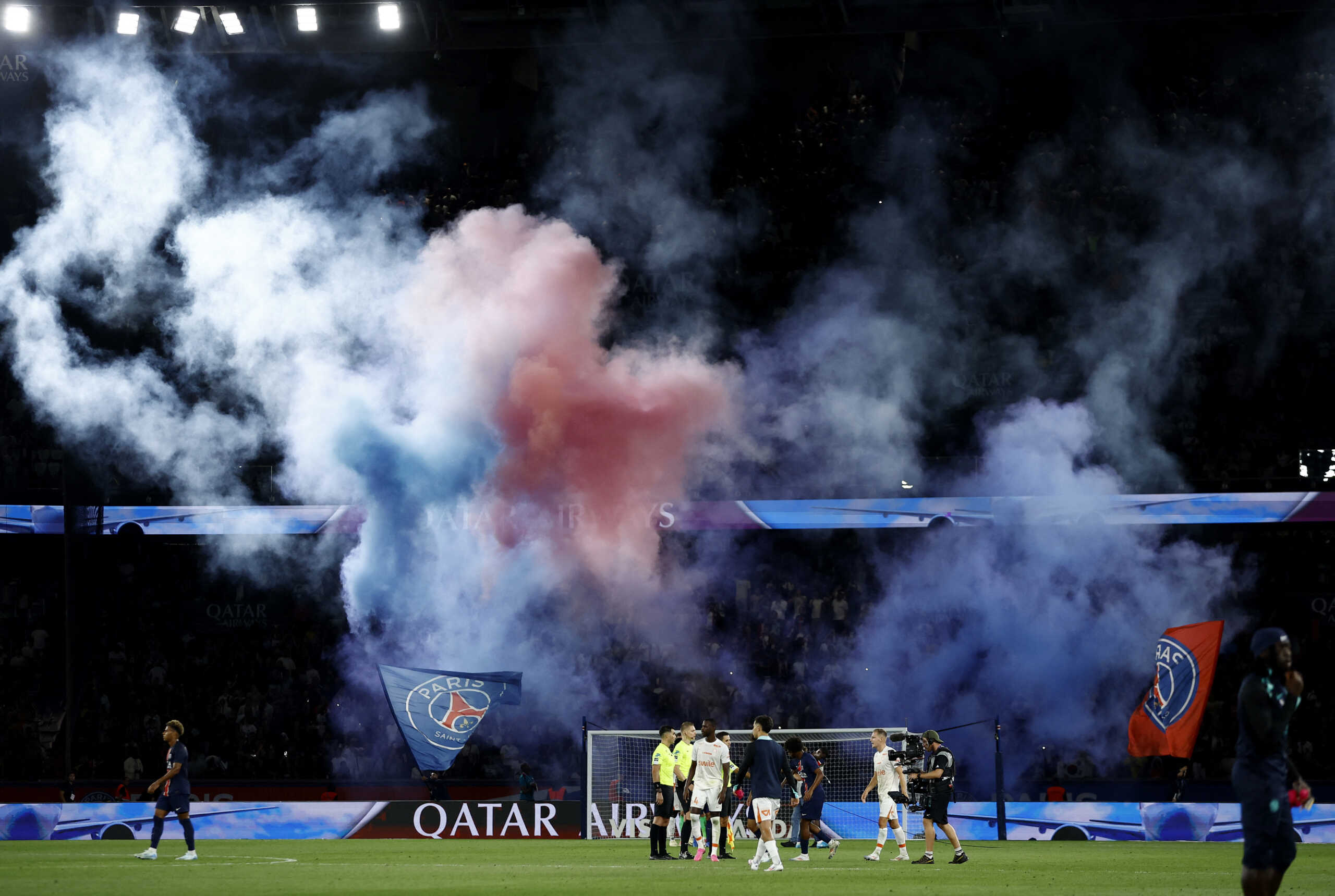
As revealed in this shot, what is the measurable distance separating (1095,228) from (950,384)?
4.64 metres

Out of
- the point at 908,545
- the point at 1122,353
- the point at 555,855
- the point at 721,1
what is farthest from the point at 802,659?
the point at 721,1

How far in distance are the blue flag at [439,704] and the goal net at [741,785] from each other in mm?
2053

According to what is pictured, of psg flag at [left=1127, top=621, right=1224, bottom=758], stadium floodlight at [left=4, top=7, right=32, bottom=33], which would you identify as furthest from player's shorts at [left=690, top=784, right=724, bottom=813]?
stadium floodlight at [left=4, top=7, right=32, bottom=33]

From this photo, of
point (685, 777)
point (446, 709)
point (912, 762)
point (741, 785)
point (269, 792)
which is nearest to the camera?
point (912, 762)

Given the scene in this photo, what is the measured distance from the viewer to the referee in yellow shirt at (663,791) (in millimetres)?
17891

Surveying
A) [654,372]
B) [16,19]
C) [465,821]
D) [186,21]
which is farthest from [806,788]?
[16,19]

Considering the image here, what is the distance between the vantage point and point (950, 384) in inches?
1129

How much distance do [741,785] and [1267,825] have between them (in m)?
15.5

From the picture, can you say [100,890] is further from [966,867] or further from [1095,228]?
[1095,228]

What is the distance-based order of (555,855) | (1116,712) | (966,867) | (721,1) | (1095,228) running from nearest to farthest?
1. (966,867)
2. (555,855)
3. (721,1)
4. (1116,712)
5. (1095,228)

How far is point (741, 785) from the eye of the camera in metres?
23.2

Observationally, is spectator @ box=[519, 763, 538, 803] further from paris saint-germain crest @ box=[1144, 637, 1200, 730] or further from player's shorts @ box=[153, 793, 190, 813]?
paris saint-germain crest @ box=[1144, 637, 1200, 730]

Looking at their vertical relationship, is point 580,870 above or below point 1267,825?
below

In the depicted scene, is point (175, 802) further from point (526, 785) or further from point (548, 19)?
point (548, 19)
